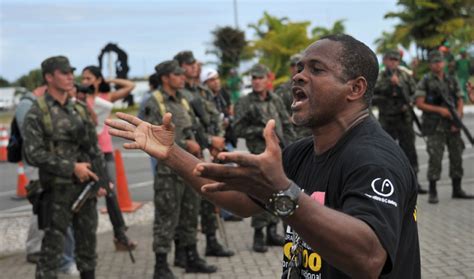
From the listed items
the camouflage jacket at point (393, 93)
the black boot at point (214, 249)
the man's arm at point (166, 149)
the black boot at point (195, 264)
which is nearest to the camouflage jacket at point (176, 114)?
the black boot at point (195, 264)

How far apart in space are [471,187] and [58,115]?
7.61 metres

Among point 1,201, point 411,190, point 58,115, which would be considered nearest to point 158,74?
point 58,115

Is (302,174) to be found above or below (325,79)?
below

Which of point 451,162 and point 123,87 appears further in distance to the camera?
point 451,162

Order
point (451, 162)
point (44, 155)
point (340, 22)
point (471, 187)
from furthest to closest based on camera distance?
point (340, 22)
point (471, 187)
point (451, 162)
point (44, 155)

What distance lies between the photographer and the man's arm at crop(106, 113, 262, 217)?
2.75 metres

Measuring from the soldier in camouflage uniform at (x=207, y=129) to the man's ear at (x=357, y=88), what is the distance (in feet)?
15.8

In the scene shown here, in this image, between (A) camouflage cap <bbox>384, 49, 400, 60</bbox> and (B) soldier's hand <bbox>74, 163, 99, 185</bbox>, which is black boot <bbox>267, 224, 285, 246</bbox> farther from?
(A) camouflage cap <bbox>384, 49, 400, 60</bbox>

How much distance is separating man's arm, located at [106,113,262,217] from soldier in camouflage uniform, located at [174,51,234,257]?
4.41m

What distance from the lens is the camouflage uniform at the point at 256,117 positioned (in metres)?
8.17

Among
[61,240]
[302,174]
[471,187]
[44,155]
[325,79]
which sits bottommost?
[471,187]

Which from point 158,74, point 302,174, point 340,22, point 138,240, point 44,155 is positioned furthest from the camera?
point 340,22

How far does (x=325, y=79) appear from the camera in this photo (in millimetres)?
2447

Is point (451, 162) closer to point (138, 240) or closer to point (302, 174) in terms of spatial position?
point (138, 240)
